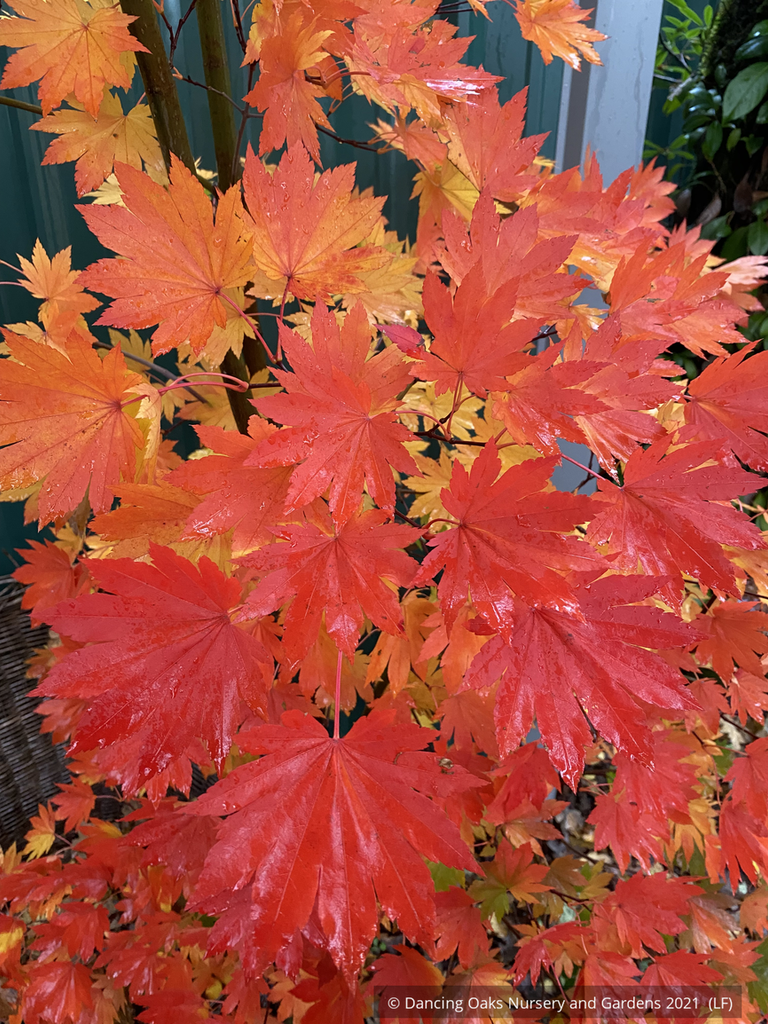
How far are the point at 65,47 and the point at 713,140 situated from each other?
6.73 feet

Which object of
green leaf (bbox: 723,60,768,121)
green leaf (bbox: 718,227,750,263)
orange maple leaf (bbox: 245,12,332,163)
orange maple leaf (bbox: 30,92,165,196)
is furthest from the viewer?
green leaf (bbox: 718,227,750,263)

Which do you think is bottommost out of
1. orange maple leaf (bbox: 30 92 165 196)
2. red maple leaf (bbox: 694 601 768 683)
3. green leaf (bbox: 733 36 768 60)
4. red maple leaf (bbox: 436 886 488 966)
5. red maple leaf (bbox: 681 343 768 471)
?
red maple leaf (bbox: 436 886 488 966)

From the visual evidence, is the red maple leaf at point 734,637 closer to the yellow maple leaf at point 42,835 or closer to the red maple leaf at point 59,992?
the red maple leaf at point 59,992

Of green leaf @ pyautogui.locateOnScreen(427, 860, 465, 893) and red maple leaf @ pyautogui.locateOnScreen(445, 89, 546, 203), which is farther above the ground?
red maple leaf @ pyautogui.locateOnScreen(445, 89, 546, 203)

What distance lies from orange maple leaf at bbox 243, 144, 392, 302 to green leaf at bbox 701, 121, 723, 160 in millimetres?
1930

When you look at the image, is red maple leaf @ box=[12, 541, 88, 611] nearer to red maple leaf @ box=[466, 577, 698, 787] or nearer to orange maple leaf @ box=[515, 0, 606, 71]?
red maple leaf @ box=[466, 577, 698, 787]

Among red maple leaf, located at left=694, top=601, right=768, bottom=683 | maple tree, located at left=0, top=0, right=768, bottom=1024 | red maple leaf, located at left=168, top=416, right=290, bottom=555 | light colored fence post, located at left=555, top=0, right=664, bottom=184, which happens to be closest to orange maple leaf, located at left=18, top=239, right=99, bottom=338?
maple tree, located at left=0, top=0, right=768, bottom=1024

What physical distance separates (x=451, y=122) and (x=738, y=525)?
504mm

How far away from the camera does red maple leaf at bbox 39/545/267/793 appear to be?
0.39 metres

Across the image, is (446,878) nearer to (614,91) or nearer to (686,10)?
(614,91)

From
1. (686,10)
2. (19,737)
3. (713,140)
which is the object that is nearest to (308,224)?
(19,737)

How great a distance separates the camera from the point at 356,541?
43 centimetres

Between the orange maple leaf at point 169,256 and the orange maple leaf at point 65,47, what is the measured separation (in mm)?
146

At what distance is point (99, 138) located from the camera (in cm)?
64
